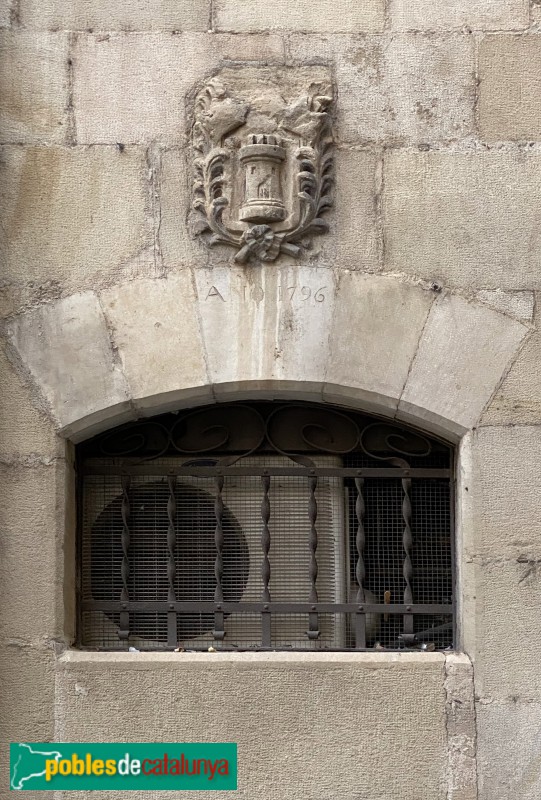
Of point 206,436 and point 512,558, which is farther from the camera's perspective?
point 206,436

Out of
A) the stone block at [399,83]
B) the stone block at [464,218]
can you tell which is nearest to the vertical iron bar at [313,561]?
the stone block at [464,218]

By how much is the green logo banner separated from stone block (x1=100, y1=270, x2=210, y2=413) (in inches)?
50.1

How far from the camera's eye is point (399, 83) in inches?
169

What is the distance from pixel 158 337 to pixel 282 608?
114 cm

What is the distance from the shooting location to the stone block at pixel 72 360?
4.12 metres

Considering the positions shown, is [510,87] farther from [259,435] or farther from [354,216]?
[259,435]

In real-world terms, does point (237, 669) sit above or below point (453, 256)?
below

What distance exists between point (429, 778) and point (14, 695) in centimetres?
155

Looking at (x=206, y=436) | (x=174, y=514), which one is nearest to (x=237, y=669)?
(x=174, y=514)

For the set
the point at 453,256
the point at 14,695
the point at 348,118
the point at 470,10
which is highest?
the point at 470,10

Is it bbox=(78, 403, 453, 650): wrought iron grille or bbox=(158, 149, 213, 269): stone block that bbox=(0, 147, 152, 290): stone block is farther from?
bbox=(78, 403, 453, 650): wrought iron grille

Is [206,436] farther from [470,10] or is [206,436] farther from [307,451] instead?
[470,10]

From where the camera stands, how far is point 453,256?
421 centimetres

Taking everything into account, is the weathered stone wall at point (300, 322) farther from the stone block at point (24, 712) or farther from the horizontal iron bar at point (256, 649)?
the horizontal iron bar at point (256, 649)
